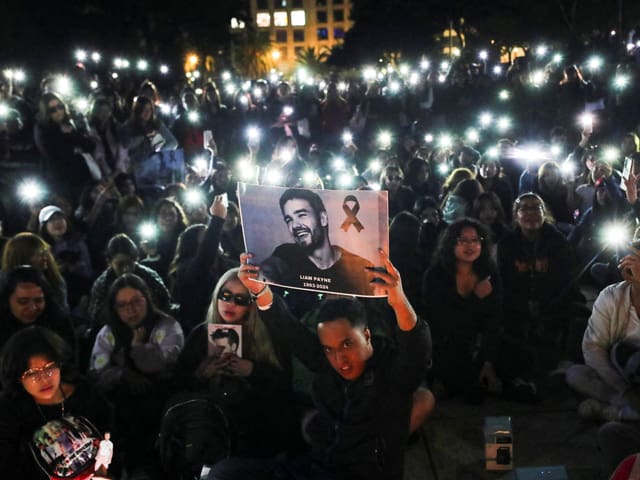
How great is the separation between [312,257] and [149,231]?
3449 mm

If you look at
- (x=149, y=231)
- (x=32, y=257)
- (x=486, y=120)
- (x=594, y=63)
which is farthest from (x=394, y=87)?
(x=32, y=257)

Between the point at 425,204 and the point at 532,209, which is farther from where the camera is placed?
the point at 425,204

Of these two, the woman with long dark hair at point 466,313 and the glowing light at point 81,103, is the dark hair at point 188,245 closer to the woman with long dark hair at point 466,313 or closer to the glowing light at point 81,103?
the woman with long dark hair at point 466,313

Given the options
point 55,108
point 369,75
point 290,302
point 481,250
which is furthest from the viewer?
point 369,75

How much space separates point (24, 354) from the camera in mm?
3809

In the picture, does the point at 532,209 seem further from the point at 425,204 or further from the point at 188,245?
the point at 188,245

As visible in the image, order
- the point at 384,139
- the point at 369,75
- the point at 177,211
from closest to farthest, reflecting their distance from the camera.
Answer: the point at 177,211, the point at 384,139, the point at 369,75

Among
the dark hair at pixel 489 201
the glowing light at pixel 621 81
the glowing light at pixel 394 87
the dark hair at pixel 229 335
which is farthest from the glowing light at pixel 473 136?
the dark hair at pixel 229 335

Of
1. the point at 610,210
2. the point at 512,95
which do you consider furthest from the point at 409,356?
the point at 512,95

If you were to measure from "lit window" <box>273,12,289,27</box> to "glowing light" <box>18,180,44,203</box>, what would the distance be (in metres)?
118

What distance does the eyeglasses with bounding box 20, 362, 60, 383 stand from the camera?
148 inches

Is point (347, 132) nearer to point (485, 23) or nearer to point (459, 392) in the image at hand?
point (459, 392)

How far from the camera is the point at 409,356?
360 cm

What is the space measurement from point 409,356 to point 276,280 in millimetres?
795
